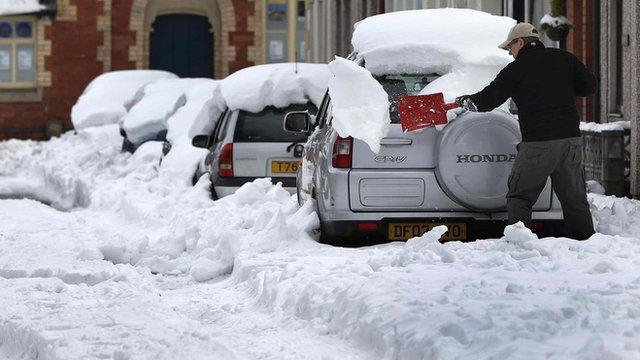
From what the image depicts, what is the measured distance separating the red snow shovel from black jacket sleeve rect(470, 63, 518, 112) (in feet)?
0.90

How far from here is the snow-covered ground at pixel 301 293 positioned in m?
6.45

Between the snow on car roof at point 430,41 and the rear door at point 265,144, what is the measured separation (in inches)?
129

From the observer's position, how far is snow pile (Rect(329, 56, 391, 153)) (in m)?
10.1

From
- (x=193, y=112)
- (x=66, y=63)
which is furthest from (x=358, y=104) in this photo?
(x=66, y=63)

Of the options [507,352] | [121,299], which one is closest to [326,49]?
[121,299]

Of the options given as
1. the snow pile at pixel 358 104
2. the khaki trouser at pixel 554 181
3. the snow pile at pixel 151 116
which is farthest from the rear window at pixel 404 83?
the snow pile at pixel 151 116

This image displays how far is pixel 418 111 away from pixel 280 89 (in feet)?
16.3

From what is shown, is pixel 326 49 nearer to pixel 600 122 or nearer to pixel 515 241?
pixel 600 122

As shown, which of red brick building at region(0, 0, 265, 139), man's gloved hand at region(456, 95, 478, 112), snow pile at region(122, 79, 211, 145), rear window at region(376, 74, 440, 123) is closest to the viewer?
man's gloved hand at region(456, 95, 478, 112)

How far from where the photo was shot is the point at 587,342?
5719mm

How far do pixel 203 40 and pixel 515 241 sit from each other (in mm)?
37283

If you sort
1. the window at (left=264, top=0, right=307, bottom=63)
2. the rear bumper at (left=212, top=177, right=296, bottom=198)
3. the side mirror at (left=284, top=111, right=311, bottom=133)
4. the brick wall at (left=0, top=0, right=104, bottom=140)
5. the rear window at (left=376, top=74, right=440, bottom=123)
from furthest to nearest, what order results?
the window at (left=264, top=0, right=307, bottom=63)
the brick wall at (left=0, top=0, right=104, bottom=140)
the rear bumper at (left=212, top=177, right=296, bottom=198)
the side mirror at (left=284, top=111, right=311, bottom=133)
the rear window at (left=376, top=74, right=440, bottom=123)

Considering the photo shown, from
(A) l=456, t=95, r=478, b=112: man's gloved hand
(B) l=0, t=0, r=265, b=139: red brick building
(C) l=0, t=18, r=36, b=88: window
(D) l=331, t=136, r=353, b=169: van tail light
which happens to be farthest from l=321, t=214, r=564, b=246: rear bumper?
(C) l=0, t=18, r=36, b=88: window

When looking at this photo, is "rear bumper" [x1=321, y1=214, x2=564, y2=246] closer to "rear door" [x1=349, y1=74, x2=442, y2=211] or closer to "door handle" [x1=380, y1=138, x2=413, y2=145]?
"rear door" [x1=349, y1=74, x2=442, y2=211]
